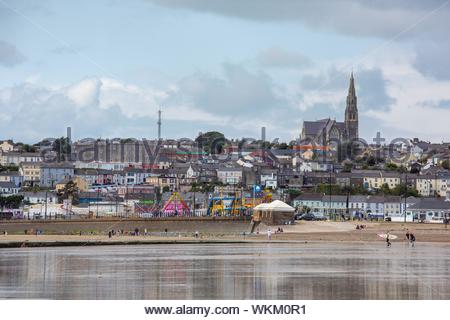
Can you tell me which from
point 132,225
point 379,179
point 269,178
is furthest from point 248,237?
point 269,178

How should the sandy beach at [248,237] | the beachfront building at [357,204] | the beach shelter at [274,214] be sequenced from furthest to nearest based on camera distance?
1. the beachfront building at [357,204]
2. the beach shelter at [274,214]
3. the sandy beach at [248,237]

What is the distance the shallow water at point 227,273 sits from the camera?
3234 cm

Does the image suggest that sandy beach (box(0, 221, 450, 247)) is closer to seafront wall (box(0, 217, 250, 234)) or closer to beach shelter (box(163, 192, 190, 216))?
seafront wall (box(0, 217, 250, 234))

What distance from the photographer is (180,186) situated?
16112 centimetres

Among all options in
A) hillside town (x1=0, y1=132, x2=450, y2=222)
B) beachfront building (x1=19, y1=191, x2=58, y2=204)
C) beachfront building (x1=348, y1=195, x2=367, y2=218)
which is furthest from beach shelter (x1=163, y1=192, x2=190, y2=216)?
beachfront building (x1=19, y1=191, x2=58, y2=204)

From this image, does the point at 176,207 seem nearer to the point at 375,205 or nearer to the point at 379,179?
the point at 375,205

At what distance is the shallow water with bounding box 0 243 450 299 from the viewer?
106 feet

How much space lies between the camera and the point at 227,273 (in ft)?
128

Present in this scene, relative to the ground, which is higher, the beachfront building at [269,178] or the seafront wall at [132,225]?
the beachfront building at [269,178]

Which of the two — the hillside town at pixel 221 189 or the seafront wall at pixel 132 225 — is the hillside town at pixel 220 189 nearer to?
the hillside town at pixel 221 189

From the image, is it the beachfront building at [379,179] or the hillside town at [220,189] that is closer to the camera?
the hillside town at [220,189]

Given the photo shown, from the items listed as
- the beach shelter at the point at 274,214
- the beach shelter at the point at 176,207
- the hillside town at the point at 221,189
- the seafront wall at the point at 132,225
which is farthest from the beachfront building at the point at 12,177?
the beach shelter at the point at 274,214

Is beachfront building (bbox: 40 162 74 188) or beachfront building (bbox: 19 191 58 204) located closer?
beachfront building (bbox: 19 191 58 204)
